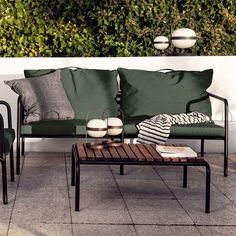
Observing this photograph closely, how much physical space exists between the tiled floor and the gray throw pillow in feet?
1.35

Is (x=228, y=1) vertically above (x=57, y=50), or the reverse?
(x=228, y=1)

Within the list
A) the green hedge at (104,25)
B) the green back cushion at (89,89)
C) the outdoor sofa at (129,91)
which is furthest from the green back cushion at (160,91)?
the green hedge at (104,25)

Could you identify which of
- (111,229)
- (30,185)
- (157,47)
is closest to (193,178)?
(30,185)

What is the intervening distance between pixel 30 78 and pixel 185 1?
2514mm

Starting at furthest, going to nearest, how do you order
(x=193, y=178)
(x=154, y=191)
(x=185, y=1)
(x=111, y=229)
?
(x=185, y=1)
(x=193, y=178)
(x=154, y=191)
(x=111, y=229)

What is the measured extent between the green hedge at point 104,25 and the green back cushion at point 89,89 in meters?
1.37

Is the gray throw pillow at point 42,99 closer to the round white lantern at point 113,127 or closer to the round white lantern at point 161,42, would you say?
the round white lantern at point 113,127

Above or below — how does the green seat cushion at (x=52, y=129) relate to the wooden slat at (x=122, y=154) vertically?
below

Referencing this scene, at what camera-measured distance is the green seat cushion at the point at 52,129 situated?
509 centimetres

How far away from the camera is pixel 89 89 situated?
5.66 m

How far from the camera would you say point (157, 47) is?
6777mm

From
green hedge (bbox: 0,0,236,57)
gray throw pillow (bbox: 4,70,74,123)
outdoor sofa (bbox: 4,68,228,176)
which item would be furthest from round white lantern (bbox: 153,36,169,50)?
gray throw pillow (bbox: 4,70,74,123)

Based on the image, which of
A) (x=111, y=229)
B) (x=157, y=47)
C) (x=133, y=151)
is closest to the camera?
(x=111, y=229)

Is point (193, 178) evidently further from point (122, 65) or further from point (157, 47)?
point (157, 47)
